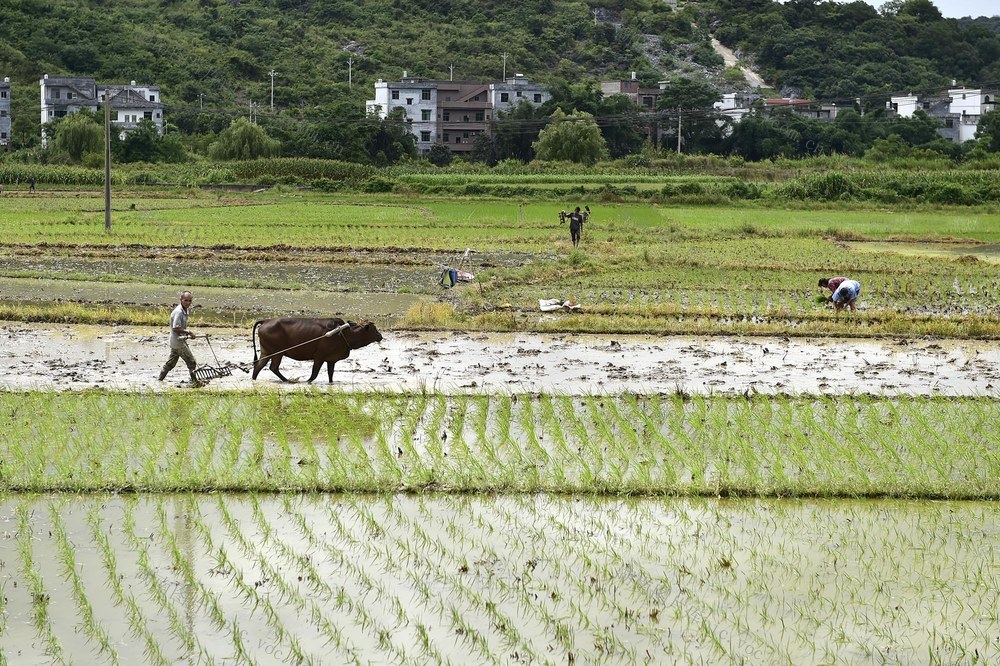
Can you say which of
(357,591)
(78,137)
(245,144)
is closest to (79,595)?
(357,591)

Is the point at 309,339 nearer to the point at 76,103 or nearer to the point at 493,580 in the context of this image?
the point at 493,580

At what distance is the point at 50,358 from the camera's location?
1442 centimetres

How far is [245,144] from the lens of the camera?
60.1m

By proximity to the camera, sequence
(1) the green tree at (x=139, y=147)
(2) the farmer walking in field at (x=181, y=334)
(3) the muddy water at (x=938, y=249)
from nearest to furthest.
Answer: (2) the farmer walking in field at (x=181, y=334), (3) the muddy water at (x=938, y=249), (1) the green tree at (x=139, y=147)

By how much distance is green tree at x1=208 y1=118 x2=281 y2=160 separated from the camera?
60125 millimetres

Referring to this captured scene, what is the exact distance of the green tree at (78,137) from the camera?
58.5 m

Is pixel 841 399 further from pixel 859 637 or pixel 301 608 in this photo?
pixel 301 608

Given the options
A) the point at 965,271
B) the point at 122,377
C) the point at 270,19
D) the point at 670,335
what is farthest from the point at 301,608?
the point at 270,19

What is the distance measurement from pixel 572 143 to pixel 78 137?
2502cm

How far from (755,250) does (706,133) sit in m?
47.0

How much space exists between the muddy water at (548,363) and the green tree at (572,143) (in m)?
47.2

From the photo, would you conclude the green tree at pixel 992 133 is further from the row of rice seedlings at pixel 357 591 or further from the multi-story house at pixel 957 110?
the row of rice seedlings at pixel 357 591

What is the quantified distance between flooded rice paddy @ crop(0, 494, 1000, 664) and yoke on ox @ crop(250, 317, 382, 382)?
3.77 m

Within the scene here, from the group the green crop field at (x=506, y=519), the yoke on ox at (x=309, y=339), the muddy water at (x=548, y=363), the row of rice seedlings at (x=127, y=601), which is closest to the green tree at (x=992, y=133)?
the green crop field at (x=506, y=519)
